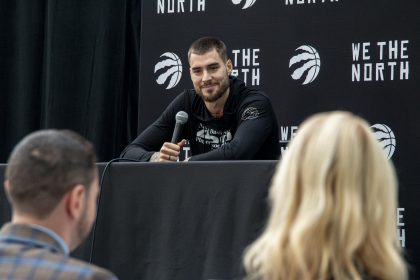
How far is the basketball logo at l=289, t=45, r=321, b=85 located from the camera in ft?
17.4

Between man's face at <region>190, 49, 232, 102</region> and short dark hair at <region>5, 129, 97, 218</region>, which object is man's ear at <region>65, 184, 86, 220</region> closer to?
short dark hair at <region>5, 129, 97, 218</region>

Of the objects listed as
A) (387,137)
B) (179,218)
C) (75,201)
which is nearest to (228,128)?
(387,137)

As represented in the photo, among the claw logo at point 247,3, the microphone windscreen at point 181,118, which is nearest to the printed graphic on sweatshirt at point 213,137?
the microphone windscreen at point 181,118

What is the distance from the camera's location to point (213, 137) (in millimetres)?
4941

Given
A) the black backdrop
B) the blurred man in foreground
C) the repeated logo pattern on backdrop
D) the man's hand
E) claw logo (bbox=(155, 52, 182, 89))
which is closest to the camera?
the blurred man in foreground

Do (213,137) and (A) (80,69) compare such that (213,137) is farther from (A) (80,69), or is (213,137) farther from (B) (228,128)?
(A) (80,69)

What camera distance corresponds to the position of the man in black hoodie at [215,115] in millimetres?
4809

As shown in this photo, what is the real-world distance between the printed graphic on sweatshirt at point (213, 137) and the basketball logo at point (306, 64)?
2.38 ft

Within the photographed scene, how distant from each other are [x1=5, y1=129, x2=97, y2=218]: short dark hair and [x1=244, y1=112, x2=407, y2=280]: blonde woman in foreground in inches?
19.9

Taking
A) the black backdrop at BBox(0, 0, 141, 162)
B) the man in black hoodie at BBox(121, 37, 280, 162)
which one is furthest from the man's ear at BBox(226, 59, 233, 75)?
the black backdrop at BBox(0, 0, 141, 162)

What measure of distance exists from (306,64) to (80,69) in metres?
2.10

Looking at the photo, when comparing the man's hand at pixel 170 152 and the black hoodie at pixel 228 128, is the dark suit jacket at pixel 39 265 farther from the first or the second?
the black hoodie at pixel 228 128

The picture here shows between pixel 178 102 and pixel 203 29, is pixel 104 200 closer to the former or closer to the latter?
pixel 178 102

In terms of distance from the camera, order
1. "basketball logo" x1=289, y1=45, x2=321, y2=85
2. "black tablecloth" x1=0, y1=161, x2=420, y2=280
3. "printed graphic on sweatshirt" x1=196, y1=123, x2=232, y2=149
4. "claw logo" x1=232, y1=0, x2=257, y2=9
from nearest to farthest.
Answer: "black tablecloth" x1=0, y1=161, x2=420, y2=280 → "printed graphic on sweatshirt" x1=196, y1=123, x2=232, y2=149 → "basketball logo" x1=289, y1=45, x2=321, y2=85 → "claw logo" x1=232, y1=0, x2=257, y2=9
